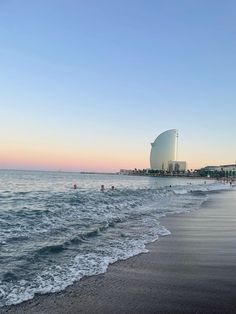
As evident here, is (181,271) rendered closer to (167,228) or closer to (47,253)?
(47,253)

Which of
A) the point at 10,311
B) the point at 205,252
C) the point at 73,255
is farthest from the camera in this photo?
the point at 205,252

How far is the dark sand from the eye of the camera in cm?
560

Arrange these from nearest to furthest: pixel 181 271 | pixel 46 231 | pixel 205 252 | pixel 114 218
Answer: pixel 181 271 → pixel 205 252 → pixel 46 231 → pixel 114 218

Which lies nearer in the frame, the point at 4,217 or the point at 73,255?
the point at 73,255

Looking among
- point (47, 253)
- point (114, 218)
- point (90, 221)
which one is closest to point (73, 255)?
point (47, 253)

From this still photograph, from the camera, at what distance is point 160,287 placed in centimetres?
660

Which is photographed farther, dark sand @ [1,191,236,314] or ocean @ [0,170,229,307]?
ocean @ [0,170,229,307]

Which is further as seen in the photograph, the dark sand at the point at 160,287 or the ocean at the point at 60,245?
the ocean at the point at 60,245

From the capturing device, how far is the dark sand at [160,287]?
18.4 ft

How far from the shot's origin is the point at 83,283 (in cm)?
685

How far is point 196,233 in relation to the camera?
42.3 feet

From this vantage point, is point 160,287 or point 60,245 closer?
point 160,287

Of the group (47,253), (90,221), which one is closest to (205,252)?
(47,253)

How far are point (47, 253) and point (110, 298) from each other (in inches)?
136
